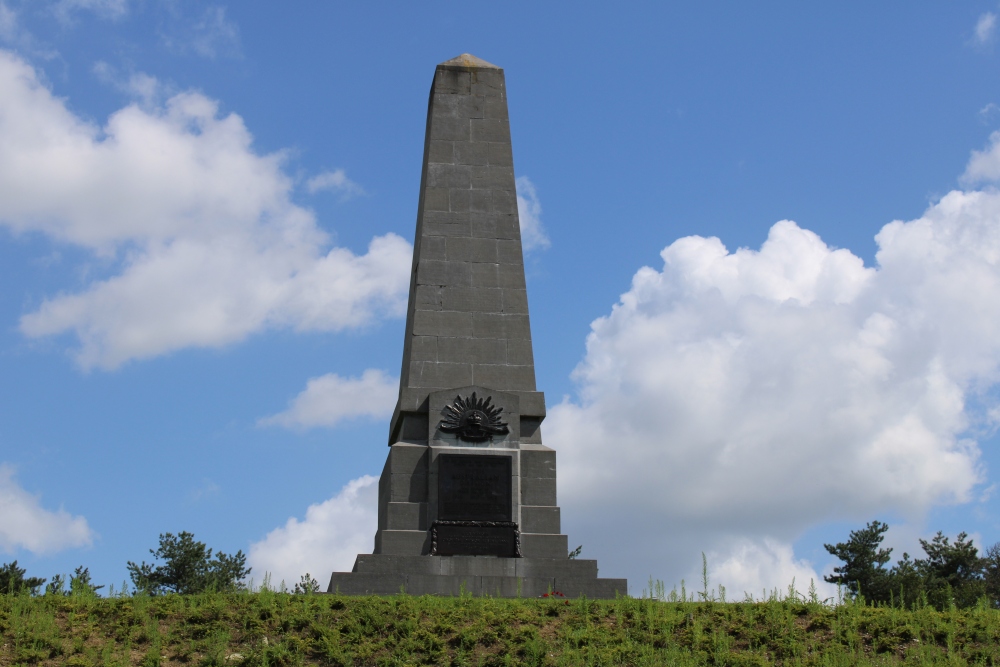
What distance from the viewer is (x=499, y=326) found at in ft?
65.5

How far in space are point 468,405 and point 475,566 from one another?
282 centimetres

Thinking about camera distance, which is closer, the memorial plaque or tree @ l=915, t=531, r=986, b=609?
the memorial plaque

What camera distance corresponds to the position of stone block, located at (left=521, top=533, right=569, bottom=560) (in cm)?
1802

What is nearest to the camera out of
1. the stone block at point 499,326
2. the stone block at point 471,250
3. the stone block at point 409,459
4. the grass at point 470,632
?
the grass at point 470,632

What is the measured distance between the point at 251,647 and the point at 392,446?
23.9ft

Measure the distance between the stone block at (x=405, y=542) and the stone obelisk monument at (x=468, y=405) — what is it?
0.8 inches

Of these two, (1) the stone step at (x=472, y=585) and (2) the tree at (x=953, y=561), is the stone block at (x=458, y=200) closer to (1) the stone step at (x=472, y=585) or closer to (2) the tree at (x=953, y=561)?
(1) the stone step at (x=472, y=585)

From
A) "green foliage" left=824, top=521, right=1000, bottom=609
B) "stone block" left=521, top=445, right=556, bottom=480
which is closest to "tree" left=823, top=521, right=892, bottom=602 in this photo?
"green foliage" left=824, top=521, right=1000, bottom=609

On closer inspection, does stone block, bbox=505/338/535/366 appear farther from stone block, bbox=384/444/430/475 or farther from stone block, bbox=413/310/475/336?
stone block, bbox=384/444/430/475

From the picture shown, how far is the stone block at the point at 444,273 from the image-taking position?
2019cm

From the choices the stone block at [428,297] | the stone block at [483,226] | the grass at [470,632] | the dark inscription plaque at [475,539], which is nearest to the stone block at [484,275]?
the stone block at [483,226]

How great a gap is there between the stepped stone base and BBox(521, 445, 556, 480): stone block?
1.63 metres

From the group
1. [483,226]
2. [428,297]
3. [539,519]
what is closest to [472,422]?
[539,519]

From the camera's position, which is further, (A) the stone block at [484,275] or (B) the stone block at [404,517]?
(A) the stone block at [484,275]
